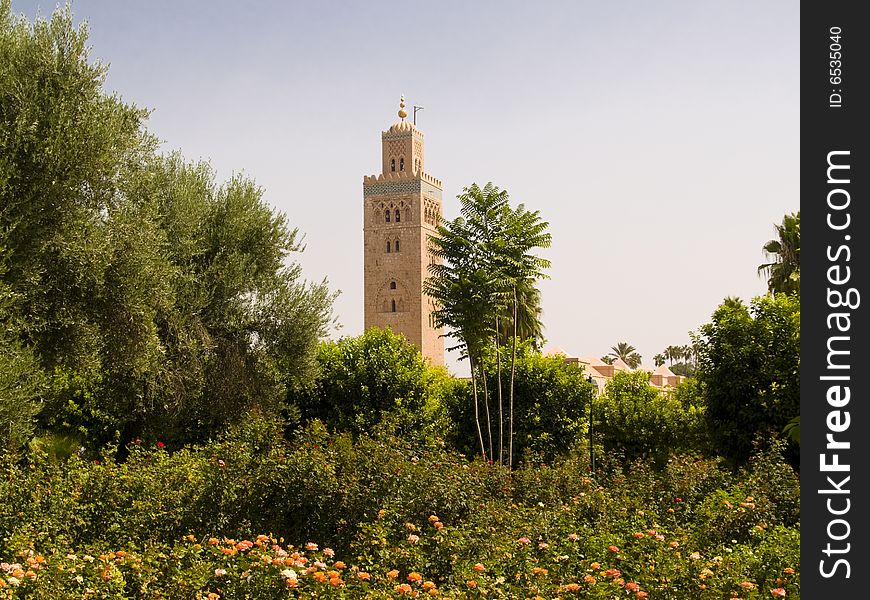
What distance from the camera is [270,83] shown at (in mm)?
9352

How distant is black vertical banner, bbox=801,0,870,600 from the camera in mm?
2506

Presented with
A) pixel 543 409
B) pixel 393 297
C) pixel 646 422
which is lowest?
pixel 646 422

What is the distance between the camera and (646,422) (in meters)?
18.2

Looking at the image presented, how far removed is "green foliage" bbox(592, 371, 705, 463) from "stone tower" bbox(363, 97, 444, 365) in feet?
145

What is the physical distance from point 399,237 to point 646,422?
48.2 m

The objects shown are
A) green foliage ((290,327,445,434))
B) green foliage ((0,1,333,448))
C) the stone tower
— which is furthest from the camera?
the stone tower

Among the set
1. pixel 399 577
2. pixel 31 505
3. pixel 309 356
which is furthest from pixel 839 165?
pixel 309 356

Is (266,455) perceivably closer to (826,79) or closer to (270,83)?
(270,83)

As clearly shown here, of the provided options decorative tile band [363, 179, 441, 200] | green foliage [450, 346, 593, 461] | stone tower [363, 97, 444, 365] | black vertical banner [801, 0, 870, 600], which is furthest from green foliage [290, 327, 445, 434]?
decorative tile band [363, 179, 441, 200]

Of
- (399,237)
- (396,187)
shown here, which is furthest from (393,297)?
(396,187)

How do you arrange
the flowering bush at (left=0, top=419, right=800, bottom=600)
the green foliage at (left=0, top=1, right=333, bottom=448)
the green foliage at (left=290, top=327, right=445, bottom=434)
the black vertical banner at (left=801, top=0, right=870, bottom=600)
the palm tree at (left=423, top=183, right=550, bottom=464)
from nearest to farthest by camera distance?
the black vertical banner at (left=801, top=0, right=870, bottom=600)
the flowering bush at (left=0, top=419, right=800, bottom=600)
the green foliage at (left=0, top=1, right=333, bottom=448)
the palm tree at (left=423, top=183, right=550, bottom=464)
the green foliage at (left=290, top=327, right=445, bottom=434)

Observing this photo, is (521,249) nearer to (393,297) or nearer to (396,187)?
(393,297)

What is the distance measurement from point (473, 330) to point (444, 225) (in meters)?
2.37

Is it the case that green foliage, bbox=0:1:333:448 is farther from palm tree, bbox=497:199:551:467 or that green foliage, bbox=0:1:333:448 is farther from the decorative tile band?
the decorative tile band
